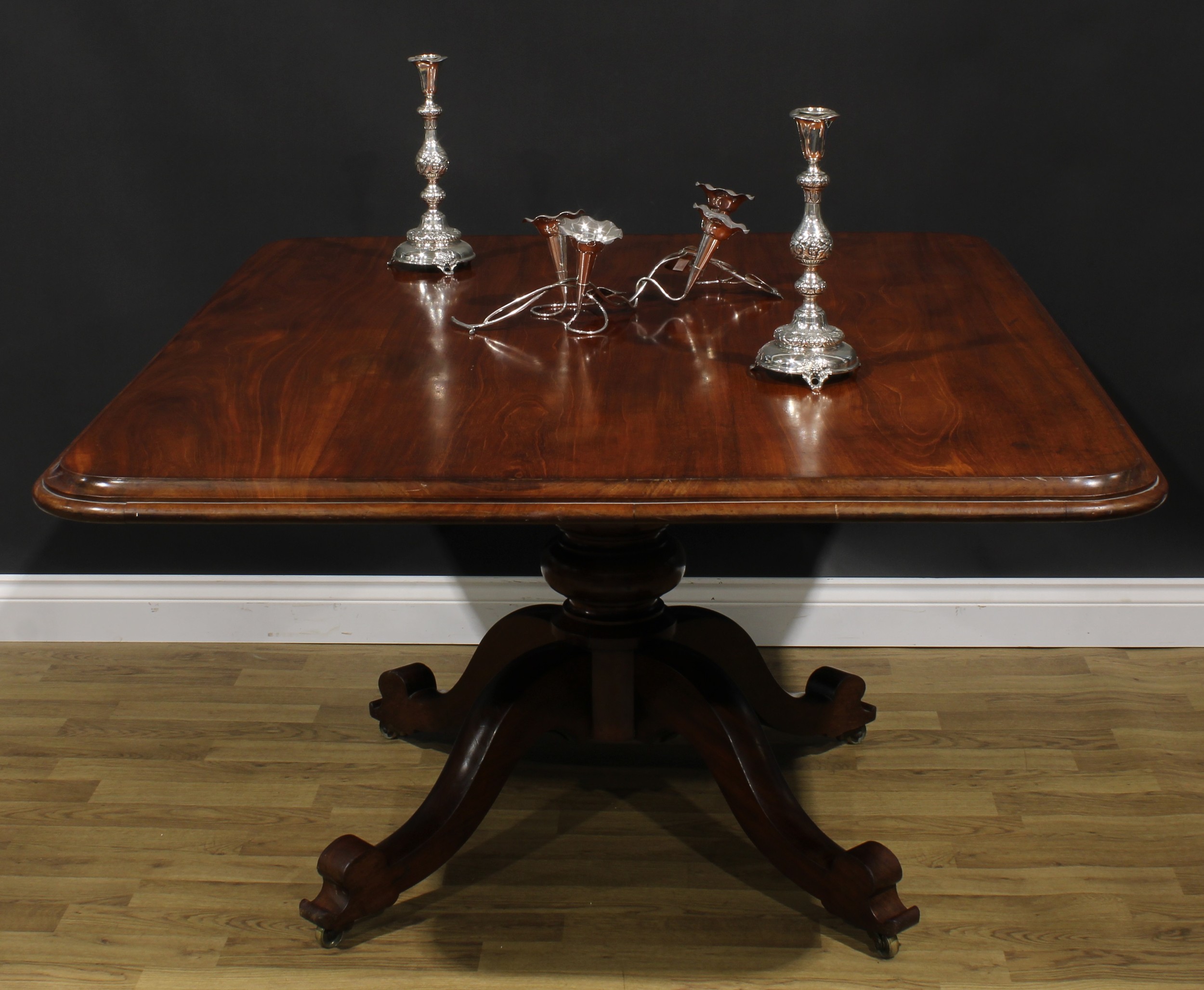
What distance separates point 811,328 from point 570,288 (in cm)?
39

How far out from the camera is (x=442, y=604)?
2312 millimetres

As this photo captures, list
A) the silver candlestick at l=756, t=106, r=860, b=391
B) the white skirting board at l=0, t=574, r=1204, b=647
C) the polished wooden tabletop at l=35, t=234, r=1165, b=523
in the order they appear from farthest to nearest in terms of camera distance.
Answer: the white skirting board at l=0, t=574, r=1204, b=647, the silver candlestick at l=756, t=106, r=860, b=391, the polished wooden tabletop at l=35, t=234, r=1165, b=523

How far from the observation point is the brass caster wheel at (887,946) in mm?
1579

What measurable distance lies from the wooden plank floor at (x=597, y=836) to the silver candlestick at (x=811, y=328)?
79 cm

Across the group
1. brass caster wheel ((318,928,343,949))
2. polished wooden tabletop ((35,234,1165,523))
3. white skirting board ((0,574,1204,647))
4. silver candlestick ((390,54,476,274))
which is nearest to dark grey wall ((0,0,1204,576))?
white skirting board ((0,574,1204,647))

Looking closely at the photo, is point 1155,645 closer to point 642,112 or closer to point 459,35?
point 642,112

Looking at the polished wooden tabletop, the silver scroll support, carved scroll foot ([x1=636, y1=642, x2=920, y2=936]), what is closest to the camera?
the polished wooden tabletop

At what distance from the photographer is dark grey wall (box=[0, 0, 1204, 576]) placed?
6.51 ft

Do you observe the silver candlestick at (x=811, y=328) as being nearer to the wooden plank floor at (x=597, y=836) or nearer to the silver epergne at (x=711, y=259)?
the silver epergne at (x=711, y=259)

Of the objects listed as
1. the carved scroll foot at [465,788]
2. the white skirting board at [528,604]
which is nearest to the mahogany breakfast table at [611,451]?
the carved scroll foot at [465,788]

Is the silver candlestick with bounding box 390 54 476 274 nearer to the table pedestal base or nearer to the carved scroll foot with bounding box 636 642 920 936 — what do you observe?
the table pedestal base

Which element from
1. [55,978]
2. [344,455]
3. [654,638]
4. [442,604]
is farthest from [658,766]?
[344,455]

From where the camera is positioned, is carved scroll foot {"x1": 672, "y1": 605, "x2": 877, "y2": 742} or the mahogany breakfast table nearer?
the mahogany breakfast table

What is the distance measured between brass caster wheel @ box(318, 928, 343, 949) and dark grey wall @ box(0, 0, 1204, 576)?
0.96 metres
